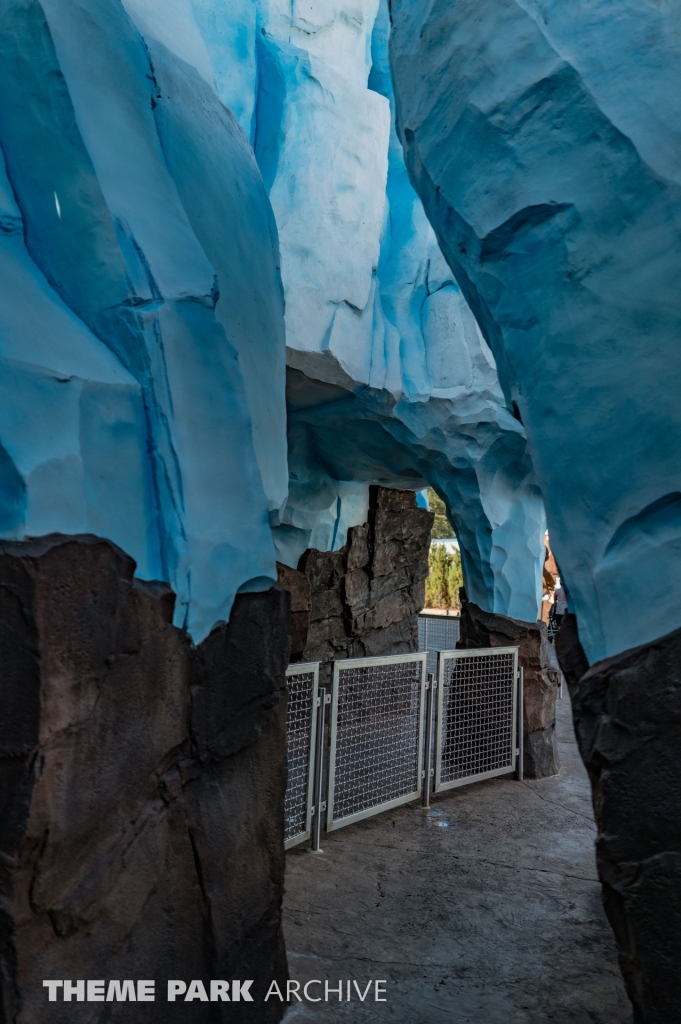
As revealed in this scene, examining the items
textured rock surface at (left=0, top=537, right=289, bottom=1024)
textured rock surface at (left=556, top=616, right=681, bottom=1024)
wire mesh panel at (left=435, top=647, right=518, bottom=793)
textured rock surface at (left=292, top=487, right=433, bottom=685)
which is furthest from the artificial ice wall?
textured rock surface at (left=292, top=487, right=433, bottom=685)

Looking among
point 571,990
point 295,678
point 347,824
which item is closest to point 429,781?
point 347,824

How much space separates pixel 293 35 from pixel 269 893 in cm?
754

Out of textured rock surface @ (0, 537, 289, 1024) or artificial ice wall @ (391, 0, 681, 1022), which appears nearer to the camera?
textured rock surface @ (0, 537, 289, 1024)

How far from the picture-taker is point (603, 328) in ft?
8.95

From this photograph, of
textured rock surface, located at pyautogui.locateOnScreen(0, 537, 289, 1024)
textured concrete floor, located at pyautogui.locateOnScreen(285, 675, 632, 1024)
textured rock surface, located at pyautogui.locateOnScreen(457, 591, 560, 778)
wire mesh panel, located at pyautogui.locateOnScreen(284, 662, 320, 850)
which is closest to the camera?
textured rock surface, located at pyautogui.locateOnScreen(0, 537, 289, 1024)

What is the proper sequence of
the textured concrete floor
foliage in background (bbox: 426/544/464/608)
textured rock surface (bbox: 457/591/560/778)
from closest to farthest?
1. the textured concrete floor
2. textured rock surface (bbox: 457/591/560/778)
3. foliage in background (bbox: 426/544/464/608)

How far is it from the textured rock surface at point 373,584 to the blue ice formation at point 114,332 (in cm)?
715

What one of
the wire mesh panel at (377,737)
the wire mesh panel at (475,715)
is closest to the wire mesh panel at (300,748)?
the wire mesh panel at (377,737)

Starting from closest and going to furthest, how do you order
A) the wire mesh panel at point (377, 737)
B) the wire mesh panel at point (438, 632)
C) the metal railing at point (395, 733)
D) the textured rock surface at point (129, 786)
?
the textured rock surface at point (129, 786) < the metal railing at point (395, 733) < the wire mesh panel at point (377, 737) < the wire mesh panel at point (438, 632)

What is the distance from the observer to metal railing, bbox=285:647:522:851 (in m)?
5.14

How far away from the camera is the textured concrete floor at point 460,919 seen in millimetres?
3576

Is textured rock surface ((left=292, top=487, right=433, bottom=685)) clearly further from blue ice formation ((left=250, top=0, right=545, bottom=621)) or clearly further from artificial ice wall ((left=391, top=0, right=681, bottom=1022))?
artificial ice wall ((left=391, top=0, right=681, bottom=1022))

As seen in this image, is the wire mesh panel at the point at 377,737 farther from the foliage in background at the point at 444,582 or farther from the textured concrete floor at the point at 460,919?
the foliage in background at the point at 444,582

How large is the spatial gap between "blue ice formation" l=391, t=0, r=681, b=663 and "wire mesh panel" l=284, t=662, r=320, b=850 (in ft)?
8.40
